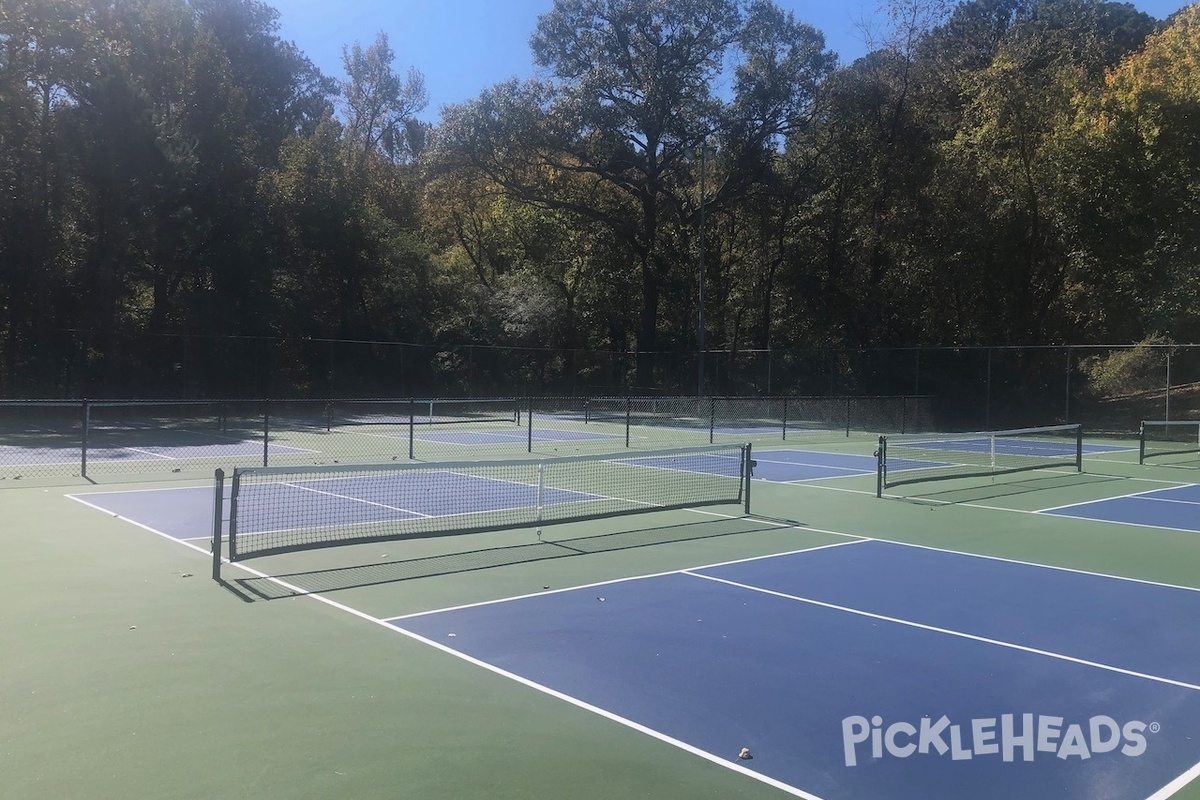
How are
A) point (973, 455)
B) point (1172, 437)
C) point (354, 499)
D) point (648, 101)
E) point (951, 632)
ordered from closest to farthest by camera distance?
point (951, 632) → point (354, 499) → point (973, 455) → point (1172, 437) → point (648, 101)

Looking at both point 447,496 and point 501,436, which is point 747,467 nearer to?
point 447,496

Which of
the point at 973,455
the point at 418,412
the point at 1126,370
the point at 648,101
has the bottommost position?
the point at 973,455

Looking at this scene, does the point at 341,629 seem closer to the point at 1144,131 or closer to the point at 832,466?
the point at 832,466

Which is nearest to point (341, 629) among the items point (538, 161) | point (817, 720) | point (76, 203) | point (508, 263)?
point (817, 720)

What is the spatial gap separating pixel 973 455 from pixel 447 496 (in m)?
14.7

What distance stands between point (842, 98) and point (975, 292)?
10699mm

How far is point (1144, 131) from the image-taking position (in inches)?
1346

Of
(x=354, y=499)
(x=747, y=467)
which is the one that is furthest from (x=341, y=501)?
(x=747, y=467)

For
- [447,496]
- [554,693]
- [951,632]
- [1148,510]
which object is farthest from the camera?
[1148,510]

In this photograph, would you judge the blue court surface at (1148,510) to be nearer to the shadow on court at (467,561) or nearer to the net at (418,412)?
the shadow on court at (467,561)

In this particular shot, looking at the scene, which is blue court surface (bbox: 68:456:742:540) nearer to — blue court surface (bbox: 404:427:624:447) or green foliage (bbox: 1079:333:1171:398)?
blue court surface (bbox: 404:427:624:447)

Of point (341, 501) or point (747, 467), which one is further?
point (341, 501)

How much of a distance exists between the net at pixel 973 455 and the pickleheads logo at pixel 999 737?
28.9 ft

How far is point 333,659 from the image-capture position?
6637 millimetres
